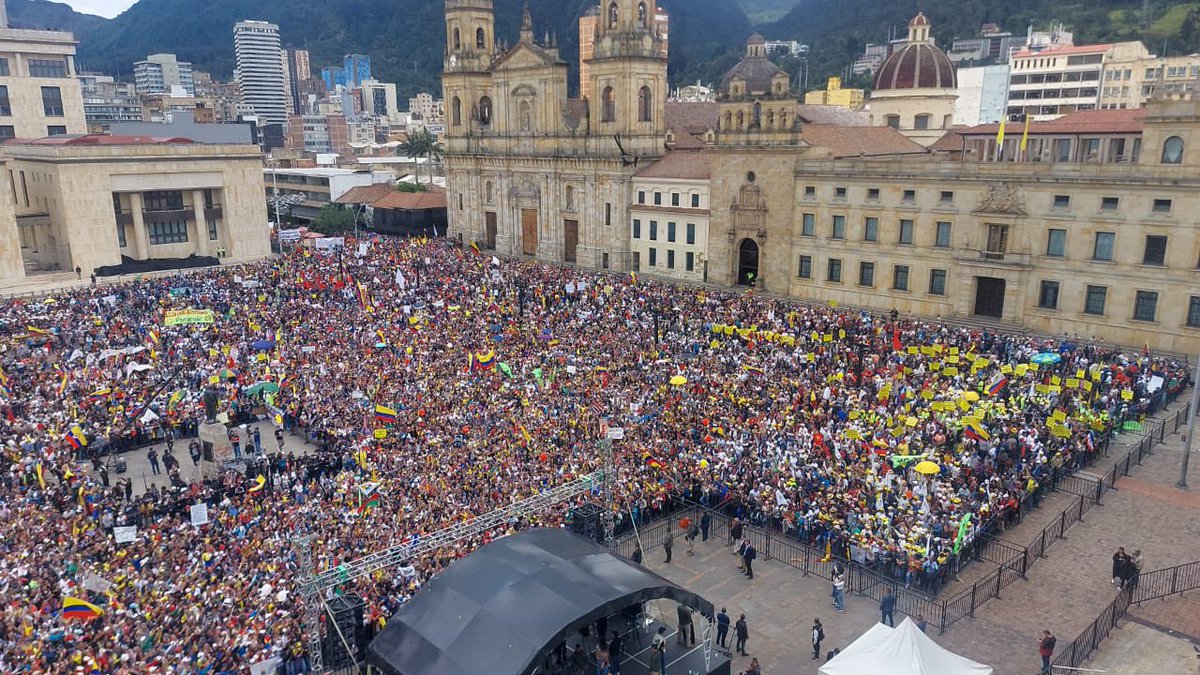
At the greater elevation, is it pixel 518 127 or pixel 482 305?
pixel 518 127

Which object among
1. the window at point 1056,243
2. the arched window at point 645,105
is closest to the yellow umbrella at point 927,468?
the window at point 1056,243

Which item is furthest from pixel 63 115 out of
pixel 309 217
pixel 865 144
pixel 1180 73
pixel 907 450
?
pixel 1180 73

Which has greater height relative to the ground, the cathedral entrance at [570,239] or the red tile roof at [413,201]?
the red tile roof at [413,201]

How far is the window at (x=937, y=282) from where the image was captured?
46125mm

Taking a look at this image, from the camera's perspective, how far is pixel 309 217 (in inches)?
3757

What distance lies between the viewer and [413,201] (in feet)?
267

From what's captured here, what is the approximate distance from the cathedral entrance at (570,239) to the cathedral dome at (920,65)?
28448 mm

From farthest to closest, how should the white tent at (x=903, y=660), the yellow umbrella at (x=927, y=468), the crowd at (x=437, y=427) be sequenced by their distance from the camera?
the yellow umbrella at (x=927, y=468) < the crowd at (x=437, y=427) < the white tent at (x=903, y=660)

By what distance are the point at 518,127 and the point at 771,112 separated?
25.4 meters

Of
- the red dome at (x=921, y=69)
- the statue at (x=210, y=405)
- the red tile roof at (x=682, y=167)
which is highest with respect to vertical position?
the red dome at (x=921, y=69)

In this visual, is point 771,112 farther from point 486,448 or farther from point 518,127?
point 486,448

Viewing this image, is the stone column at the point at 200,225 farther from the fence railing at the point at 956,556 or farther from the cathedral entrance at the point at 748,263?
the fence railing at the point at 956,556

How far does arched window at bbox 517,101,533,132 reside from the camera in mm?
67969

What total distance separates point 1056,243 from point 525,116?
136 ft
